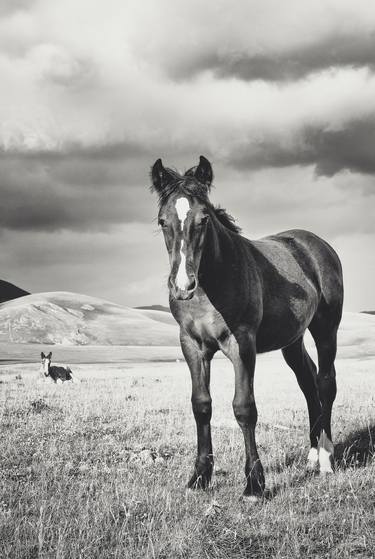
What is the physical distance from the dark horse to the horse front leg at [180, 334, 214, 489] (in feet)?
0.04

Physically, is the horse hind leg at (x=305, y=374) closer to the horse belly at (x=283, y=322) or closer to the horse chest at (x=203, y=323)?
the horse belly at (x=283, y=322)

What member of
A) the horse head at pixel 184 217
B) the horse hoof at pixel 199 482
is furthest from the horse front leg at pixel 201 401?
the horse head at pixel 184 217

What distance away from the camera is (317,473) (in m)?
6.94

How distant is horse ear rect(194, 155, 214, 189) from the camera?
5.72 metres

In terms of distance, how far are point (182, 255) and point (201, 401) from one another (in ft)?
6.71

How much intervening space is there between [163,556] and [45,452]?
4067 millimetres

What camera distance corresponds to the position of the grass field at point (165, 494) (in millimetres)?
4125

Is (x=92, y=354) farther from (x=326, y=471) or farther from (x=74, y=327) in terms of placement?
(x=326, y=471)

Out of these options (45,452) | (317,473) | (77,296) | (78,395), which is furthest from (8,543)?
(77,296)

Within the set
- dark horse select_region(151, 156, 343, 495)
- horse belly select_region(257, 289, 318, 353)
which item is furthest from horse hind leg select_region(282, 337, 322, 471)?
horse belly select_region(257, 289, 318, 353)

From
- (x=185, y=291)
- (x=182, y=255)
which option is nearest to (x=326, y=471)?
(x=185, y=291)

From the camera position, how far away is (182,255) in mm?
5074

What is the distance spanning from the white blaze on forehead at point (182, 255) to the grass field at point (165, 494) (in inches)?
84.0

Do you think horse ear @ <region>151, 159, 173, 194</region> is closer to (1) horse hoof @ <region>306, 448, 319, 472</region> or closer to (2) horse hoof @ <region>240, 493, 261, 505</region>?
(2) horse hoof @ <region>240, 493, 261, 505</region>
